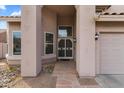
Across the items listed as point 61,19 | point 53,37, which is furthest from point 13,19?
point 61,19

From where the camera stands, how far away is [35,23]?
8.66 meters

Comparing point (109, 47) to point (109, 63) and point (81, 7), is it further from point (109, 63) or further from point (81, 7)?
point (81, 7)

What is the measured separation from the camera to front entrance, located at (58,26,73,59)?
1549cm

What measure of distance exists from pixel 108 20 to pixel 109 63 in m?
2.70

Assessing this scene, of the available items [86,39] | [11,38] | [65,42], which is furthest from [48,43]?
[86,39]

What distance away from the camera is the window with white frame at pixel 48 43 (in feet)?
43.1

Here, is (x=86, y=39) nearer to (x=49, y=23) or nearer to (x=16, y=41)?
(x=49, y=23)

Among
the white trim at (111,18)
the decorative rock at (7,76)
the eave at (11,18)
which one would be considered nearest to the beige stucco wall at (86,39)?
the white trim at (111,18)

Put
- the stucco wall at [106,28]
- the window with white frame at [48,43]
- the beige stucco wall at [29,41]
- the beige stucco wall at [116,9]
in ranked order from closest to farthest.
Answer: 1. the beige stucco wall at [29,41]
2. the stucco wall at [106,28]
3. the beige stucco wall at [116,9]
4. the window with white frame at [48,43]

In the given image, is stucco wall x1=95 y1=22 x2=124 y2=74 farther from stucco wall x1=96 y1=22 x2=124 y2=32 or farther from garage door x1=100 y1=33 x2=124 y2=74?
garage door x1=100 y1=33 x2=124 y2=74

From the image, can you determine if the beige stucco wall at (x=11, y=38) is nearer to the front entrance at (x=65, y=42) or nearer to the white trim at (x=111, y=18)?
the front entrance at (x=65, y=42)

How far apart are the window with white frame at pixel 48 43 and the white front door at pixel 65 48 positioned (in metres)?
1.72

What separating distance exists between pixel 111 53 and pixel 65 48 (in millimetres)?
6845

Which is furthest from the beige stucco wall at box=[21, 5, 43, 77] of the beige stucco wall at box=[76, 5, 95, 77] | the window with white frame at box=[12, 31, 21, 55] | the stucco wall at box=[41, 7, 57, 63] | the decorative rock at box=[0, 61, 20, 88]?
the window with white frame at box=[12, 31, 21, 55]
